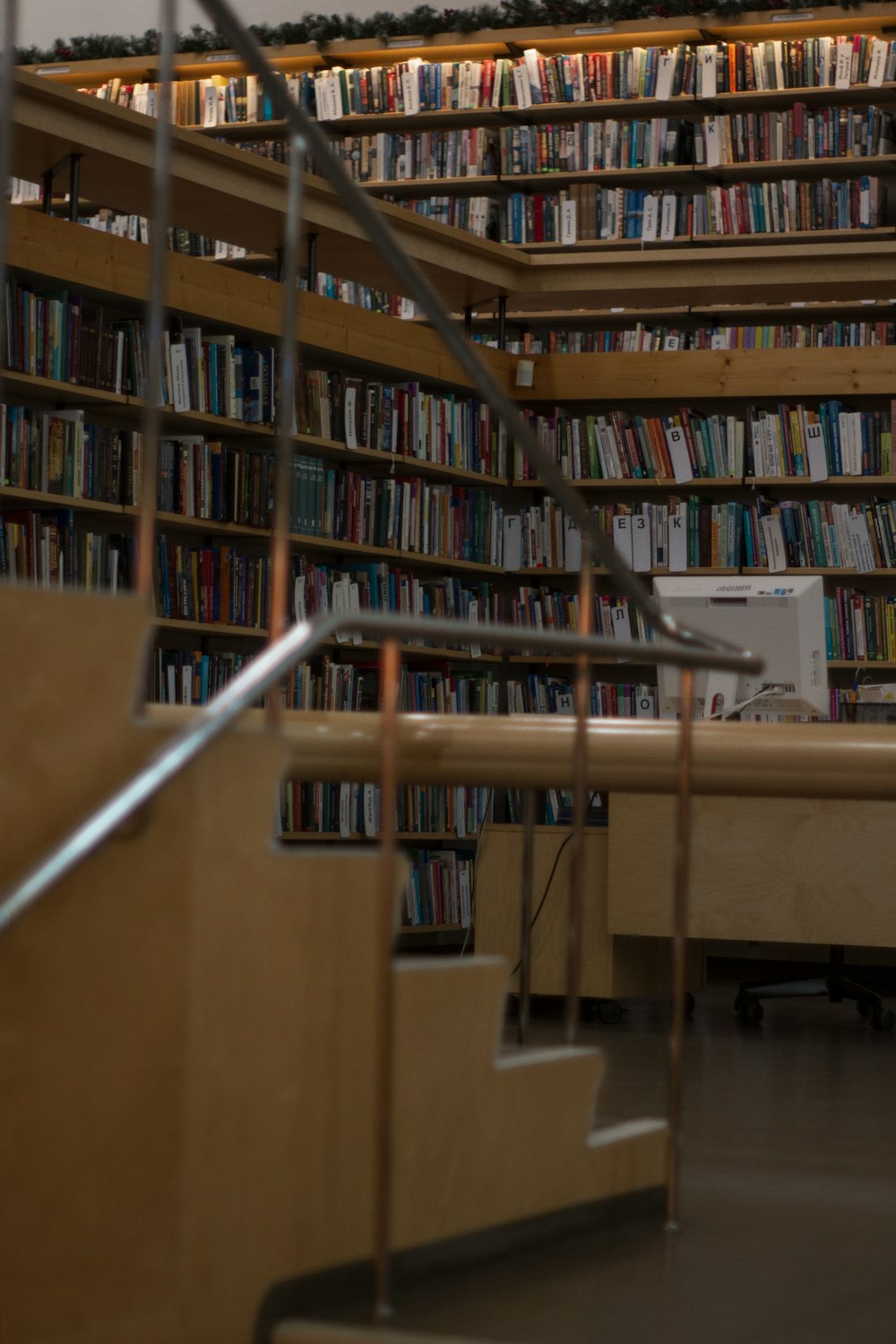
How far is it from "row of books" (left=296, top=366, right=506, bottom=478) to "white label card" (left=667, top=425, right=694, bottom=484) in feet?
2.20

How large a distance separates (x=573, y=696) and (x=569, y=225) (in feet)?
7.52

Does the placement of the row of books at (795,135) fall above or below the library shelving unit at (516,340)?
above

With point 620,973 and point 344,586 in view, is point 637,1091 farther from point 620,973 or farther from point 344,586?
point 344,586

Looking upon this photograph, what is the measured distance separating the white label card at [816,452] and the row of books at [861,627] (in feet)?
1.48

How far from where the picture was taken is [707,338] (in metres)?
7.60

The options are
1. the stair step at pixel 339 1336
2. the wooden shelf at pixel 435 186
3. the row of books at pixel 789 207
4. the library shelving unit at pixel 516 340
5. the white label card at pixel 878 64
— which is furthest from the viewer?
the wooden shelf at pixel 435 186

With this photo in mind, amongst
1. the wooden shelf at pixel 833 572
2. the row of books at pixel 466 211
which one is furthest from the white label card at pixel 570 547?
the row of books at pixel 466 211

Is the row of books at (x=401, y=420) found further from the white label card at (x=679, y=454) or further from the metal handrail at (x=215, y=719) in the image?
the metal handrail at (x=215, y=719)

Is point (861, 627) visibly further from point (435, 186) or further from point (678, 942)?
point (678, 942)

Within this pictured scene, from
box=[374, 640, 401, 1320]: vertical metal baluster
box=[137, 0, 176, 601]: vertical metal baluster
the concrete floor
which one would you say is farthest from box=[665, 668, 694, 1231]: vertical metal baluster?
box=[137, 0, 176, 601]: vertical metal baluster

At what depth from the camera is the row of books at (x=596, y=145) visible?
7.55 meters

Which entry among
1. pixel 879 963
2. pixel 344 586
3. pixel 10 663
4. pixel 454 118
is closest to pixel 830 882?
pixel 879 963

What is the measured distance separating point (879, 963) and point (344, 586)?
230cm

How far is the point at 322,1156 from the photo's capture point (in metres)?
2.02
